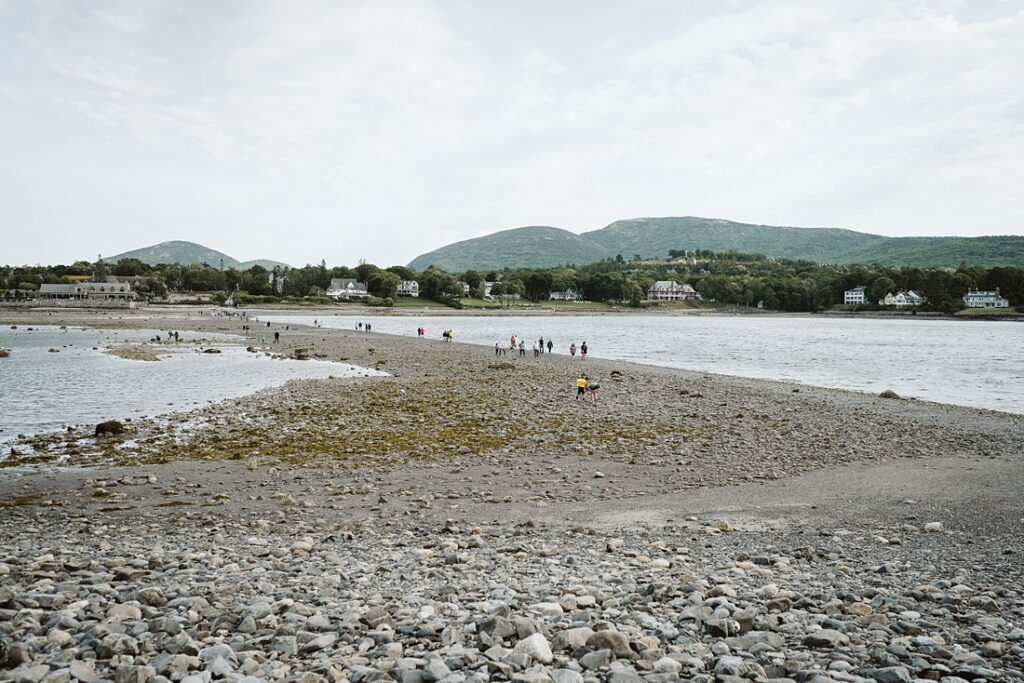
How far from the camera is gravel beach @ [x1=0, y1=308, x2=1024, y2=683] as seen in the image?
20.6 feet

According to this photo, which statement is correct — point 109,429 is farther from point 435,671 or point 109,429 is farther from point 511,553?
point 435,671

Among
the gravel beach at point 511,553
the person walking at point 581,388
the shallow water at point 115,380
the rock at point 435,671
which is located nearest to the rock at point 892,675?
the gravel beach at point 511,553

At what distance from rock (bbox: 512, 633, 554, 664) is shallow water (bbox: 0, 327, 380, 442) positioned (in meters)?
20.8

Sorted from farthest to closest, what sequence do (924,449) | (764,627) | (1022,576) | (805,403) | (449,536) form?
(805,403), (924,449), (449,536), (1022,576), (764,627)

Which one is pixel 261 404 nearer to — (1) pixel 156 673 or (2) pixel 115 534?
(2) pixel 115 534

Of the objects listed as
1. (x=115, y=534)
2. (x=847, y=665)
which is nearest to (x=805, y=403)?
(x=847, y=665)

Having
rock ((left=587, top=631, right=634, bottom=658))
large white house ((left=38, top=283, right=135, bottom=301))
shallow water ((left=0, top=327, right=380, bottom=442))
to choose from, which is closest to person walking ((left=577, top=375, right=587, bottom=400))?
shallow water ((left=0, top=327, right=380, bottom=442))

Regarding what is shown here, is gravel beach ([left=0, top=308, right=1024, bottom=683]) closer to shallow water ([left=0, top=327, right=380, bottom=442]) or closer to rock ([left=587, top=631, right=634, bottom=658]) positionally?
rock ([left=587, top=631, right=634, bottom=658])

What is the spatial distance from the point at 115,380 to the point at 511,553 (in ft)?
111

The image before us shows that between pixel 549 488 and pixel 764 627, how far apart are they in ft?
23.8

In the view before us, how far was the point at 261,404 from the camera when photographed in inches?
1045

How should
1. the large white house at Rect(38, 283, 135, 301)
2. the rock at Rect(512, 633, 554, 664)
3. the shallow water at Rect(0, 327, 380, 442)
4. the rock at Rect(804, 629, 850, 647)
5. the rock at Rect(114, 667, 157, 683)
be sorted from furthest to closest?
the large white house at Rect(38, 283, 135, 301) < the shallow water at Rect(0, 327, 380, 442) < the rock at Rect(804, 629, 850, 647) < the rock at Rect(512, 633, 554, 664) < the rock at Rect(114, 667, 157, 683)

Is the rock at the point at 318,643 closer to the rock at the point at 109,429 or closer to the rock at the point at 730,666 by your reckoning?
the rock at the point at 730,666

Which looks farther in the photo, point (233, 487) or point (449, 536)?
point (233, 487)
